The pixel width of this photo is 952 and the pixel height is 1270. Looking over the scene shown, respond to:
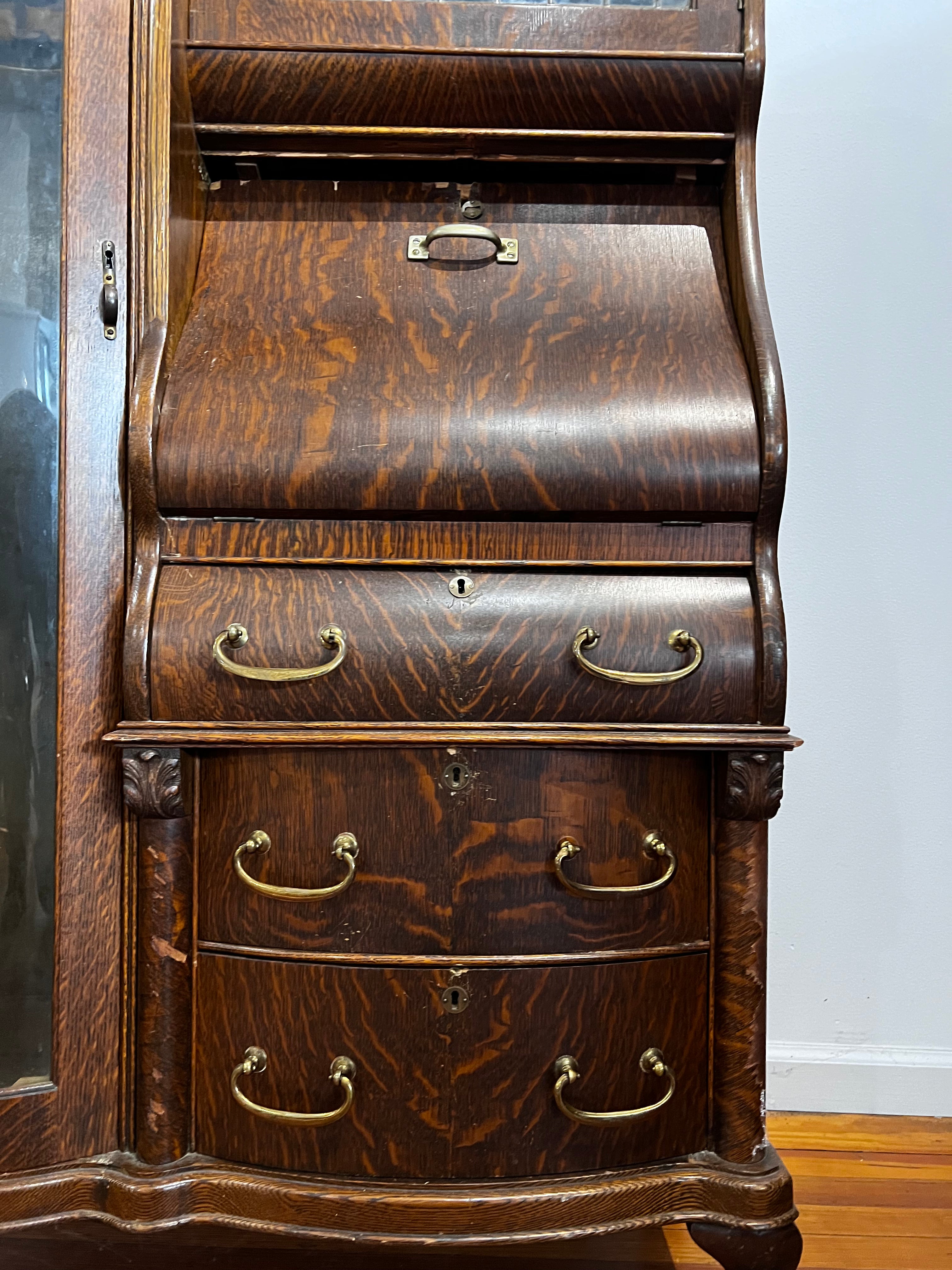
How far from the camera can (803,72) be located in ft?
5.17

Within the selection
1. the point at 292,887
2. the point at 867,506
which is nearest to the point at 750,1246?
the point at 292,887

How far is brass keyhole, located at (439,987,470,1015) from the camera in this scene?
1004 mm

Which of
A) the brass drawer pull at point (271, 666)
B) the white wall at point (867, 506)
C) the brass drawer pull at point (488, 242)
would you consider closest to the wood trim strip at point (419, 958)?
the brass drawer pull at point (271, 666)

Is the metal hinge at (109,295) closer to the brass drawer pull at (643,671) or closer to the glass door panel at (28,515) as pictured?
the glass door panel at (28,515)

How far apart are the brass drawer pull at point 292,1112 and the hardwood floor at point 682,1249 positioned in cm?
35

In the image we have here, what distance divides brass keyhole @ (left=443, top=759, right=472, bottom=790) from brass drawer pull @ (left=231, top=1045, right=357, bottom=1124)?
1.07 feet

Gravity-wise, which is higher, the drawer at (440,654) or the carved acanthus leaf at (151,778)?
the drawer at (440,654)

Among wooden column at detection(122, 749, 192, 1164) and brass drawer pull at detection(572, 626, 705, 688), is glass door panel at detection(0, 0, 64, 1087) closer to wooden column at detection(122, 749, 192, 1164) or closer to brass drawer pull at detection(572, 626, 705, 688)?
wooden column at detection(122, 749, 192, 1164)

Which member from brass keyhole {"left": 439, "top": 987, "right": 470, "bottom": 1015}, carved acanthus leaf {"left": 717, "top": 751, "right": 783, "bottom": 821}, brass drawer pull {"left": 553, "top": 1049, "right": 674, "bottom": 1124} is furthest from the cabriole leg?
carved acanthus leaf {"left": 717, "top": 751, "right": 783, "bottom": 821}

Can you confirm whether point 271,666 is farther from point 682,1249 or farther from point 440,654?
point 682,1249

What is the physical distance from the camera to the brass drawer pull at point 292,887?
974 mm

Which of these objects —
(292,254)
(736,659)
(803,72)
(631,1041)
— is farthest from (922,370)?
(631,1041)

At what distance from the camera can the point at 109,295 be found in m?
1.04

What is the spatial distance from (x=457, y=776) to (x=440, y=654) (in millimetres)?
139
